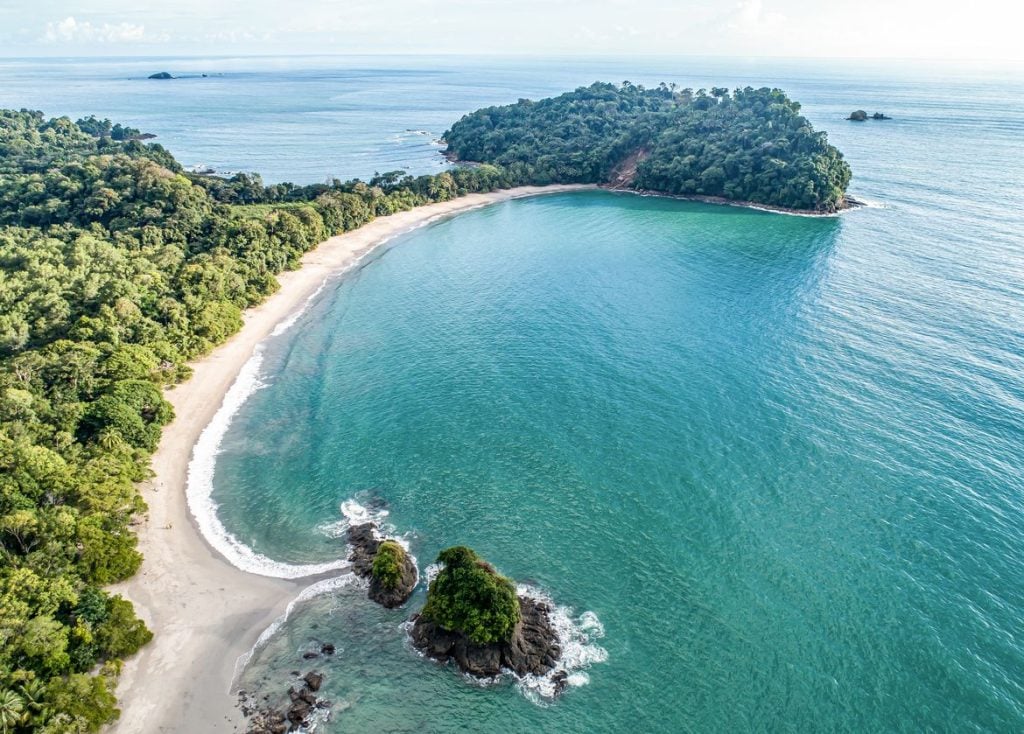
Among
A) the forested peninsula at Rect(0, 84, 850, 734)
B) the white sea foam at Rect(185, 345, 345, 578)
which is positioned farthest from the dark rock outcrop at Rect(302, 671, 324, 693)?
the forested peninsula at Rect(0, 84, 850, 734)

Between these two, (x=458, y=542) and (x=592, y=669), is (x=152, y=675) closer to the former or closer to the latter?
(x=458, y=542)

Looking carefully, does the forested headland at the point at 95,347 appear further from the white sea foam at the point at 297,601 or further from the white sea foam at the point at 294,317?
the white sea foam at the point at 297,601

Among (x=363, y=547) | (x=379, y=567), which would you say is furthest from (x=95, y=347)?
(x=379, y=567)

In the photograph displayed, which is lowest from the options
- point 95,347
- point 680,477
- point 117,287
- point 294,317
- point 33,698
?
point 680,477

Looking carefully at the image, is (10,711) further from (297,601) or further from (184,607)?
(297,601)

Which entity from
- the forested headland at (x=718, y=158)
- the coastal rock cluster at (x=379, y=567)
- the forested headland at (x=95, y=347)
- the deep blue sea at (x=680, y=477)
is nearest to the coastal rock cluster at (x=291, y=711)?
the deep blue sea at (x=680, y=477)

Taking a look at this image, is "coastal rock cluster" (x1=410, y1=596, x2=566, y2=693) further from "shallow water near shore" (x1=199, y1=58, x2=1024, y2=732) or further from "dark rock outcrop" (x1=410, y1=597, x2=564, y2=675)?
"shallow water near shore" (x1=199, y1=58, x2=1024, y2=732)
